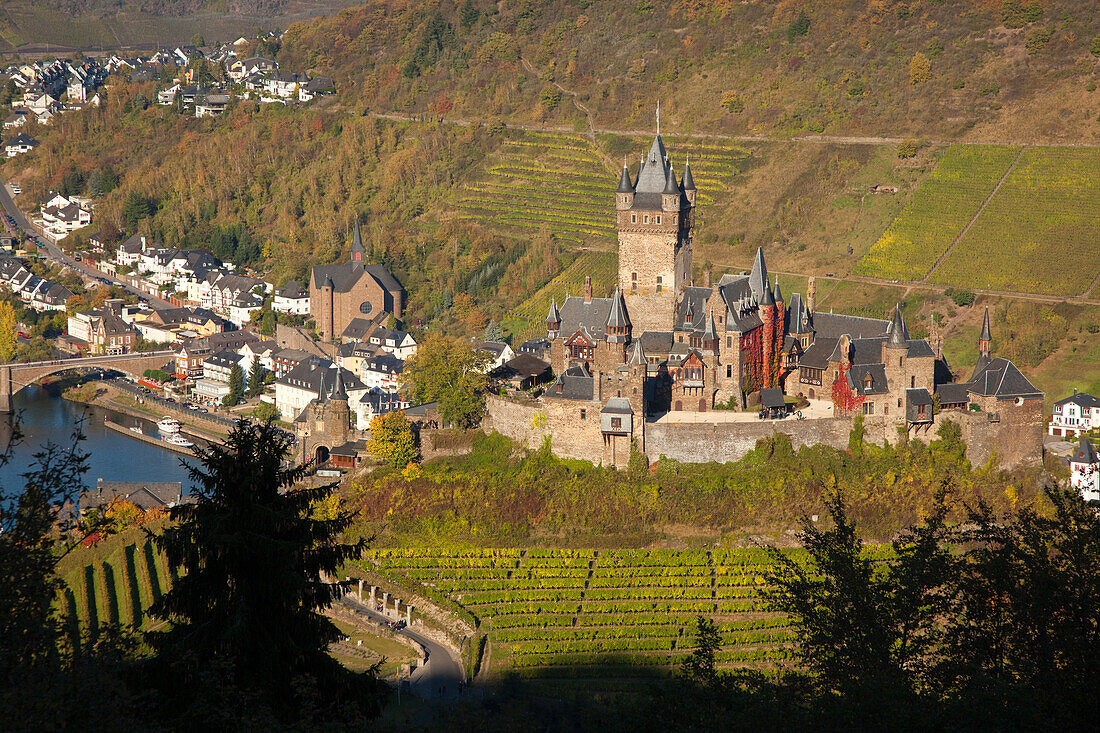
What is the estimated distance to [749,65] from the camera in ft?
341

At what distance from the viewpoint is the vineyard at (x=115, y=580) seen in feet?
155

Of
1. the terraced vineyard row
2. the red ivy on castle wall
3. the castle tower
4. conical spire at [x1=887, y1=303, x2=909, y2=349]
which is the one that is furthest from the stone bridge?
conical spire at [x1=887, y1=303, x2=909, y2=349]

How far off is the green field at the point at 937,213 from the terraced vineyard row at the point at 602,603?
33.5m

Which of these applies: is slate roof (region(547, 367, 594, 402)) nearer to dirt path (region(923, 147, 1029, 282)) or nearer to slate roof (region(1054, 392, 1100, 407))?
slate roof (region(1054, 392, 1100, 407))

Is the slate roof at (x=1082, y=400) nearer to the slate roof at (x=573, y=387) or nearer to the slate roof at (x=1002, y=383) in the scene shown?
the slate roof at (x=1002, y=383)

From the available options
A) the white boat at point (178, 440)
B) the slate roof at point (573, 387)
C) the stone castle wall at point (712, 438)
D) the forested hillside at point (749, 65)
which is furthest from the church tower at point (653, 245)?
the forested hillside at point (749, 65)

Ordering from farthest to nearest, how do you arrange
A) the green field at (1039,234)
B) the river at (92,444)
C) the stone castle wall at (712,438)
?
1. the green field at (1039,234)
2. the river at (92,444)
3. the stone castle wall at (712,438)

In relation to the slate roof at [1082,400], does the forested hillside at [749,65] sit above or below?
above

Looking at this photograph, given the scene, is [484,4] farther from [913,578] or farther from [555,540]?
[913,578]

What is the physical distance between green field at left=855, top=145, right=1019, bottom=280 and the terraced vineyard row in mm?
33460

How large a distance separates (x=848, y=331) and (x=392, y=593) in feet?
79.3

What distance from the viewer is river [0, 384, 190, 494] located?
6938cm

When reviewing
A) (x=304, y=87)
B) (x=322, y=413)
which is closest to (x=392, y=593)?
(x=322, y=413)

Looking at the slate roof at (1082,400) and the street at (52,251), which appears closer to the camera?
the slate roof at (1082,400)
